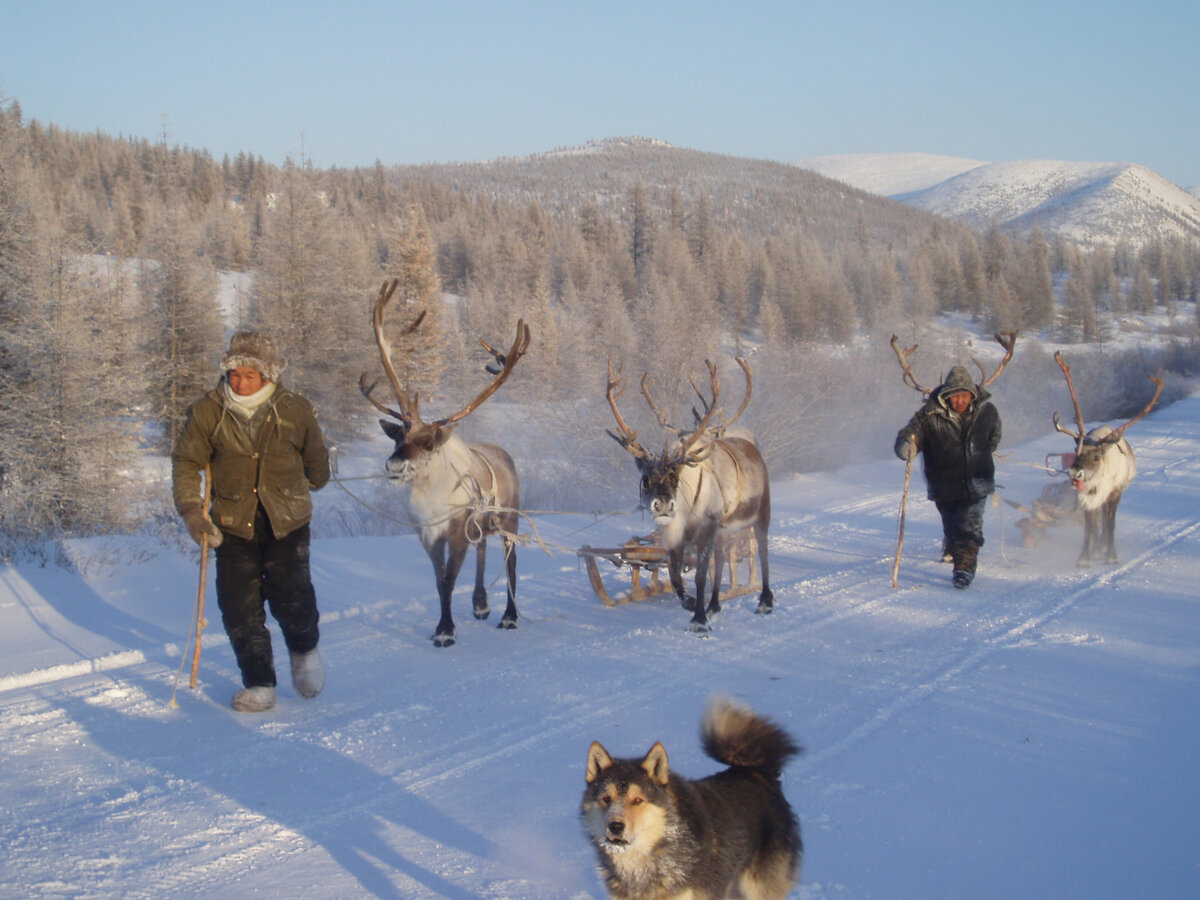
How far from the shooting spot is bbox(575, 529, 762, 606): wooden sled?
8656 mm

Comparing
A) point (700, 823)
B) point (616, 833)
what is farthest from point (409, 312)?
point (616, 833)

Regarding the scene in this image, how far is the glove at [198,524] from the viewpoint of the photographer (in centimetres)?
557

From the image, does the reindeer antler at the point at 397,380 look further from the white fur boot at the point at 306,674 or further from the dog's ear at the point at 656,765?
the dog's ear at the point at 656,765

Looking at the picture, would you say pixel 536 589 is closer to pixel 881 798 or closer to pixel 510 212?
pixel 881 798

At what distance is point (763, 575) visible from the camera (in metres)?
8.73

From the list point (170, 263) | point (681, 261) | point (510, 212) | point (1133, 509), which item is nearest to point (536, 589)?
point (1133, 509)

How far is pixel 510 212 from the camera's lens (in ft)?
318

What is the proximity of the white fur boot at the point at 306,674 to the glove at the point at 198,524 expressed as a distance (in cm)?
102

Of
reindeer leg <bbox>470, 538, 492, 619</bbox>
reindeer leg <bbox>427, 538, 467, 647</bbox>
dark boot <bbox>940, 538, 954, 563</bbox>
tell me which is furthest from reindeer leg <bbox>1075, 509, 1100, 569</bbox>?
reindeer leg <bbox>427, 538, 467, 647</bbox>

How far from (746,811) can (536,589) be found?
6515 mm

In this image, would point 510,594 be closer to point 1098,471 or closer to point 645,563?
point 645,563

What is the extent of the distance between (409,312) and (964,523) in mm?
32362

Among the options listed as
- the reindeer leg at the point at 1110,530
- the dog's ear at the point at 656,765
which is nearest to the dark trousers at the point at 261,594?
the dog's ear at the point at 656,765

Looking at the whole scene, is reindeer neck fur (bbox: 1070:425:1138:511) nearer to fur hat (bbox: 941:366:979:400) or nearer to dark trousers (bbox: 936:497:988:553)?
dark trousers (bbox: 936:497:988:553)
